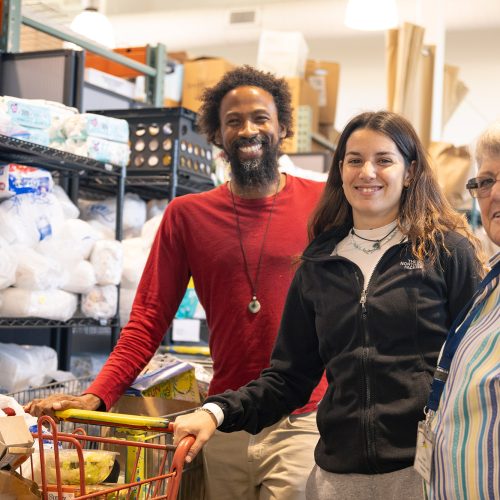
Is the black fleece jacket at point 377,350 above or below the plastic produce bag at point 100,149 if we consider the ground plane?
below

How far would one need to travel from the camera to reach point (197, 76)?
6.29 m

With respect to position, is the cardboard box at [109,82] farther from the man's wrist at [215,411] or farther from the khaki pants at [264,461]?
the man's wrist at [215,411]

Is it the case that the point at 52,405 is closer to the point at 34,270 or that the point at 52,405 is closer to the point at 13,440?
the point at 13,440

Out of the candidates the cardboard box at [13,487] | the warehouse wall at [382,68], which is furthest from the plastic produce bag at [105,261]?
the warehouse wall at [382,68]

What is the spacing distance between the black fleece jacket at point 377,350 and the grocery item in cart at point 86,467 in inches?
10.6

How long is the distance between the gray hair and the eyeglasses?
0.04m

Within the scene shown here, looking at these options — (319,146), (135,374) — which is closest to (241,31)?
(319,146)

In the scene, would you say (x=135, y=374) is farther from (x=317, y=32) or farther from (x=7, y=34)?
(x=317, y=32)

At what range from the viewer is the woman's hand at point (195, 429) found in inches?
63.4

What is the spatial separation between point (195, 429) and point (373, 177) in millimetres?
663

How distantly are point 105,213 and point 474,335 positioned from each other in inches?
104

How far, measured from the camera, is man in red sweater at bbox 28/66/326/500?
214 cm

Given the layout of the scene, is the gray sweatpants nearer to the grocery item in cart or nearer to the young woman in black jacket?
the young woman in black jacket

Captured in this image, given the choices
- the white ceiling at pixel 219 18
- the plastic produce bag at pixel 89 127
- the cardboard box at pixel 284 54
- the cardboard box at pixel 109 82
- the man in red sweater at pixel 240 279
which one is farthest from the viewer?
the white ceiling at pixel 219 18
